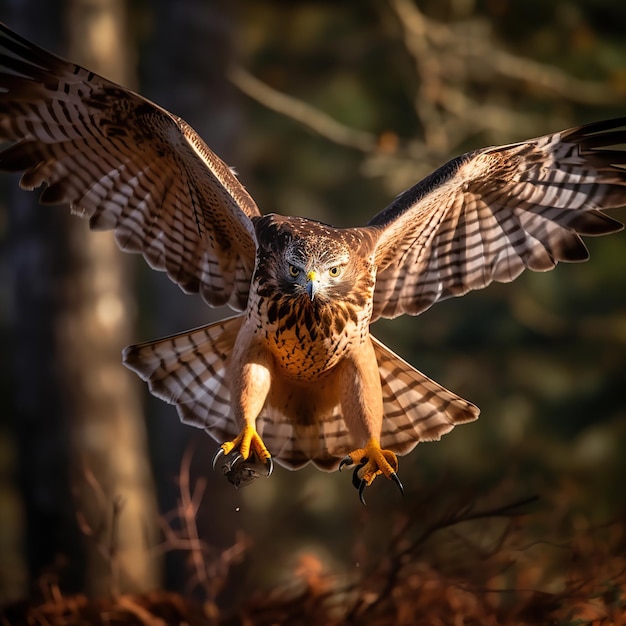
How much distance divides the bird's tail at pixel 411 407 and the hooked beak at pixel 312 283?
0.70m

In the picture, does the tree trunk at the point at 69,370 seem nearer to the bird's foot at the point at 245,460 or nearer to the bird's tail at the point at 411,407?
the bird's tail at the point at 411,407

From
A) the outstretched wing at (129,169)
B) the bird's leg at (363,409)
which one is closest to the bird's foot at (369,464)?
the bird's leg at (363,409)

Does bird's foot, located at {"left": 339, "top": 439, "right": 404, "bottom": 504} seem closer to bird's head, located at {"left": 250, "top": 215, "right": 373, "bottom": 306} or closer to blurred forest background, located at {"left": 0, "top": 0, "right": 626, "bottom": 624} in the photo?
A: blurred forest background, located at {"left": 0, "top": 0, "right": 626, "bottom": 624}

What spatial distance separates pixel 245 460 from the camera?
3426mm

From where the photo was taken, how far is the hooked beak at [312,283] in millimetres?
3258

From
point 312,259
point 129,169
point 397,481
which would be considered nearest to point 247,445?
point 397,481

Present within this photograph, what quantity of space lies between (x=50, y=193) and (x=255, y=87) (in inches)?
124

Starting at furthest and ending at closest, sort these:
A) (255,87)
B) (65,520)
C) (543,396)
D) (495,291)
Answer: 1. (543,396)
2. (495,291)
3. (255,87)
4. (65,520)

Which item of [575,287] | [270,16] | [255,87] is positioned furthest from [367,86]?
[255,87]

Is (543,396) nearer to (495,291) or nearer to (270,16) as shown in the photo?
(495,291)

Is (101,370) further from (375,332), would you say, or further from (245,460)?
(375,332)

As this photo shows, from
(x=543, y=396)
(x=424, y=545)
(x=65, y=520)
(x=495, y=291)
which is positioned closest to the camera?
(x=424, y=545)

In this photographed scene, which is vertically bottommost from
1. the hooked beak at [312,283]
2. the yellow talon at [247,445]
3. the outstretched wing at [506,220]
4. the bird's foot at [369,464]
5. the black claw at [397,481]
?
the black claw at [397,481]

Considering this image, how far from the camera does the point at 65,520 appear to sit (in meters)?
6.00
